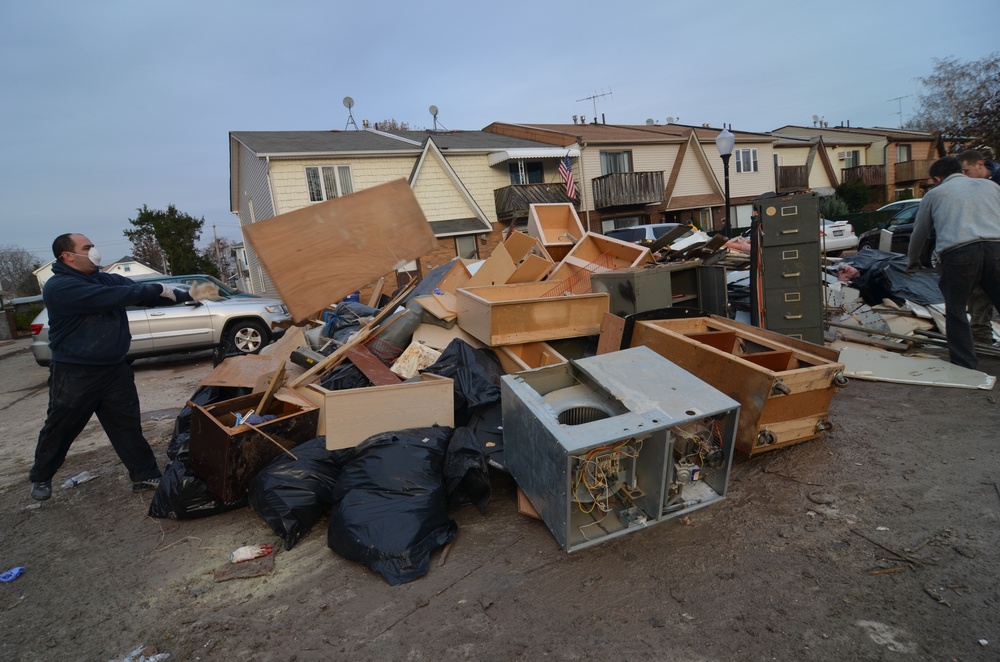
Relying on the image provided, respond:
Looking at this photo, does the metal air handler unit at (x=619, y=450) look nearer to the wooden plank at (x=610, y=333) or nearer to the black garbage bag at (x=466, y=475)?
the black garbage bag at (x=466, y=475)

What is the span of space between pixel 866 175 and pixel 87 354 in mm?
34796

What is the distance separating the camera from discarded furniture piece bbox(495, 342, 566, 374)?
12.4 ft

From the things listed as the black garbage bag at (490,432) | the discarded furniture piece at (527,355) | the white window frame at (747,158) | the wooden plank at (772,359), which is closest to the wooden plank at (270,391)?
→ the black garbage bag at (490,432)

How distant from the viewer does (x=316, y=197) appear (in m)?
15.4

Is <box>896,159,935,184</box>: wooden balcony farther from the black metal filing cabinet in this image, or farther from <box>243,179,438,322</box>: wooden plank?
<box>243,179,438,322</box>: wooden plank

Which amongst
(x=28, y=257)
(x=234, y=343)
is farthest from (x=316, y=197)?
(x=28, y=257)

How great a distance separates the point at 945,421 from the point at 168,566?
4.85 m

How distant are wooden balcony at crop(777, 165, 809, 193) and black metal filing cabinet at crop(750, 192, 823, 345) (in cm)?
2428

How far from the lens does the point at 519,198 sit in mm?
17938

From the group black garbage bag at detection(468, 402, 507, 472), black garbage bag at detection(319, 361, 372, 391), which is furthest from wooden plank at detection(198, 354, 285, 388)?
black garbage bag at detection(468, 402, 507, 472)

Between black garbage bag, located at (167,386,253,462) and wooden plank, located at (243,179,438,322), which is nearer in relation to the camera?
wooden plank, located at (243,179,438,322)

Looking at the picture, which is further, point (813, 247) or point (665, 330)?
point (813, 247)

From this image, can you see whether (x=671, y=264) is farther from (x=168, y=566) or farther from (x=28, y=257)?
(x=28, y=257)

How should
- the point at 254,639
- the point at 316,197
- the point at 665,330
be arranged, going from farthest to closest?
the point at 316,197, the point at 665,330, the point at 254,639
